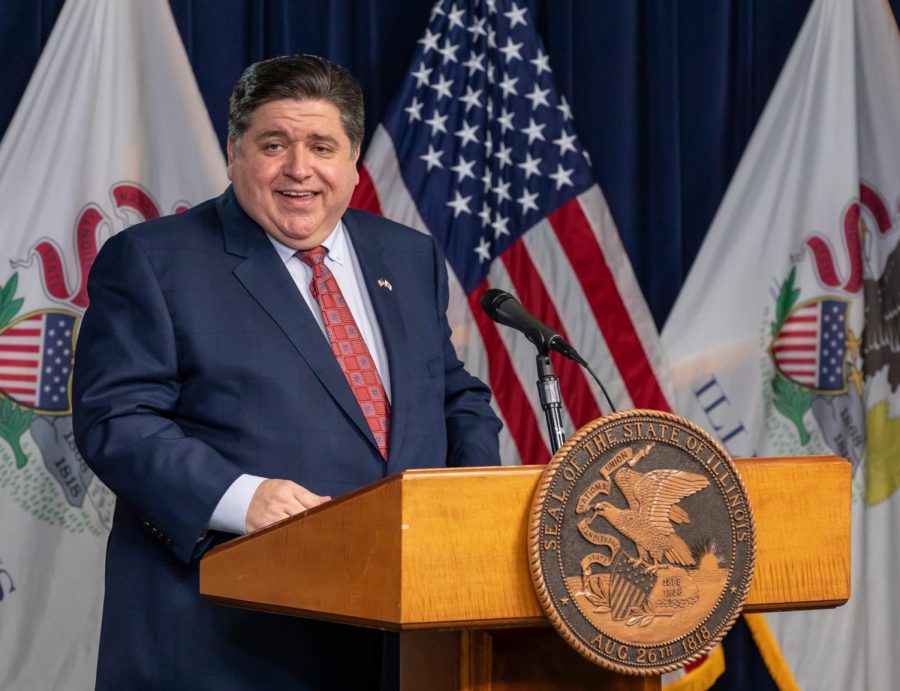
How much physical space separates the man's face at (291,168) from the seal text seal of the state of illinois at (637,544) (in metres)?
0.96

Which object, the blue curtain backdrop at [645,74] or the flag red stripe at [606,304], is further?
the blue curtain backdrop at [645,74]

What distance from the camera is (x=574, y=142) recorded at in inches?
152

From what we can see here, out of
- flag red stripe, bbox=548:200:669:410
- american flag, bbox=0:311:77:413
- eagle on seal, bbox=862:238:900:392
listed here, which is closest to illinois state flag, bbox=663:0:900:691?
eagle on seal, bbox=862:238:900:392

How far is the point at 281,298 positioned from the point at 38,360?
1.73 meters

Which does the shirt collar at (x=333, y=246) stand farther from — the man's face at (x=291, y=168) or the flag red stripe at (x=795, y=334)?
the flag red stripe at (x=795, y=334)

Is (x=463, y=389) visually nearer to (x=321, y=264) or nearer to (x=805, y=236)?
(x=321, y=264)

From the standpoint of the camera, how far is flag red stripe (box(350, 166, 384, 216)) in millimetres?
3713

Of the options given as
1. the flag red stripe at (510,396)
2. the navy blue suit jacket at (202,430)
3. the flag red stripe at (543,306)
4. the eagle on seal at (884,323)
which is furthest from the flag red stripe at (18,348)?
the eagle on seal at (884,323)

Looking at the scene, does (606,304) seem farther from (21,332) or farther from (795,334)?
(21,332)

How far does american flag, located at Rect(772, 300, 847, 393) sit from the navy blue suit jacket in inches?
83.5

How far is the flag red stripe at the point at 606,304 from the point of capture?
3.77 m

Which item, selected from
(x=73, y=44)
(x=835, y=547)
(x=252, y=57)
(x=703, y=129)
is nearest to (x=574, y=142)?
(x=703, y=129)

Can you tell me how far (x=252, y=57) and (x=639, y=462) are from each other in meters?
2.83

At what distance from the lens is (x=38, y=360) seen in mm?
3490
